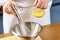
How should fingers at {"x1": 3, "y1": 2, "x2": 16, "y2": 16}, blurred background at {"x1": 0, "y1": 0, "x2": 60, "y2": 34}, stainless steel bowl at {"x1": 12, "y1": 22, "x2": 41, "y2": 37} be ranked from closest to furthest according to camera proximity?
1. stainless steel bowl at {"x1": 12, "y1": 22, "x2": 41, "y2": 37}
2. fingers at {"x1": 3, "y1": 2, "x2": 16, "y2": 16}
3. blurred background at {"x1": 0, "y1": 0, "x2": 60, "y2": 34}

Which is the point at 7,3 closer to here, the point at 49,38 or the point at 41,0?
the point at 41,0

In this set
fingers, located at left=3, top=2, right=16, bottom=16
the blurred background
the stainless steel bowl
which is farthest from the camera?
the blurred background

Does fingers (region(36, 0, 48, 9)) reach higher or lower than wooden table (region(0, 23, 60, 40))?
higher

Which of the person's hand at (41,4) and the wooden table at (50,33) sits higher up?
the person's hand at (41,4)

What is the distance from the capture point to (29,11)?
125cm

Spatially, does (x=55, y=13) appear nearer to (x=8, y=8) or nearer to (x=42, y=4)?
(x=42, y=4)

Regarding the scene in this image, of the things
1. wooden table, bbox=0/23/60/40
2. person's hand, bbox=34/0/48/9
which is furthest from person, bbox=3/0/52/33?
wooden table, bbox=0/23/60/40

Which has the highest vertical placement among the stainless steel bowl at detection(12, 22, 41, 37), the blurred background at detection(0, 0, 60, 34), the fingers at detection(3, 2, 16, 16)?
the fingers at detection(3, 2, 16, 16)

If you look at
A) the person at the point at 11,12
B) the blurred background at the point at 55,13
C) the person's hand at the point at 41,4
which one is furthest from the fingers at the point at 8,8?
the blurred background at the point at 55,13

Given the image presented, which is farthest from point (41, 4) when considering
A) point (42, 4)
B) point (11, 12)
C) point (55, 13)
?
point (55, 13)

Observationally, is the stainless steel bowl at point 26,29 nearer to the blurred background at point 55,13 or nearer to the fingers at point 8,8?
the fingers at point 8,8

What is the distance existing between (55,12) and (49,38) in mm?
1040

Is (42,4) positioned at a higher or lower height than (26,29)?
higher

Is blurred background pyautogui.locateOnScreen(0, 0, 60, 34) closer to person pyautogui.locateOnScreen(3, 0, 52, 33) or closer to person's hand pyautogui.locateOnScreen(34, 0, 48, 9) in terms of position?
person pyautogui.locateOnScreen(3, 0, 52, 33)
